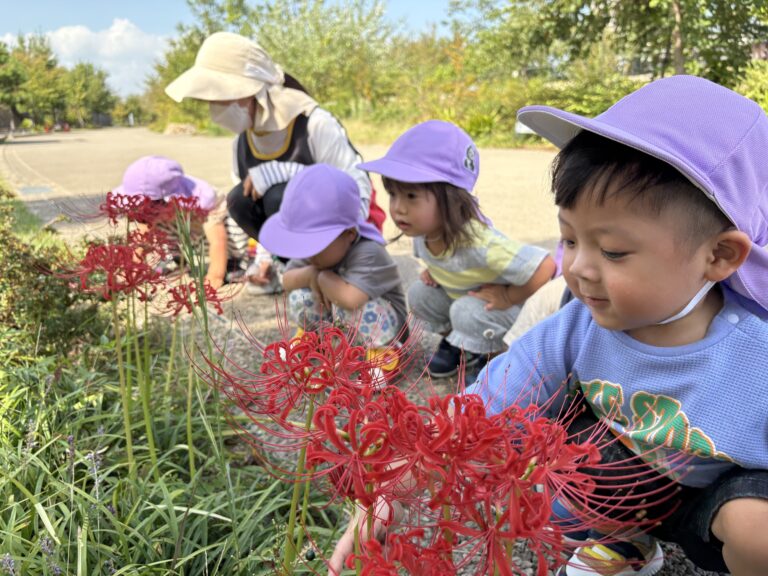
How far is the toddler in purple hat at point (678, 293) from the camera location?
48.9 inches

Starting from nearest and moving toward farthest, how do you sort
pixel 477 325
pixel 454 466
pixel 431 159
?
pixel 454 466, pixel 431 159, pixel 477 325

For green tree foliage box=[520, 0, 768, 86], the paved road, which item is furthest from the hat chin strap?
green tree foliage box=[520, 0, 768, 86]

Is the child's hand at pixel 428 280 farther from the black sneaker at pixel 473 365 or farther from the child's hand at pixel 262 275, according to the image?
the child's hand at pixel 262 275

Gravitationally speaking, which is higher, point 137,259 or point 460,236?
point 137,259

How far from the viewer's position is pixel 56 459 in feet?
6.47

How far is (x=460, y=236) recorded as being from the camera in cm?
301

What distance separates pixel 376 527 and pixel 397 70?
90.4 ft

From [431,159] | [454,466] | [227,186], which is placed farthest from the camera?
[227,186]

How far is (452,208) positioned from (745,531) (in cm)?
193

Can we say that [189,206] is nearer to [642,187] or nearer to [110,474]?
[110,474]

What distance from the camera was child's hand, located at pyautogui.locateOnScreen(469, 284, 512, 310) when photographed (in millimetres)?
3070

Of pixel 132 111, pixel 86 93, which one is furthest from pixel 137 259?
pixel 132 111

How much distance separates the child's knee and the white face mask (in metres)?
3.35

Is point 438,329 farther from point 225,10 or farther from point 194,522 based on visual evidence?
point 225,10
